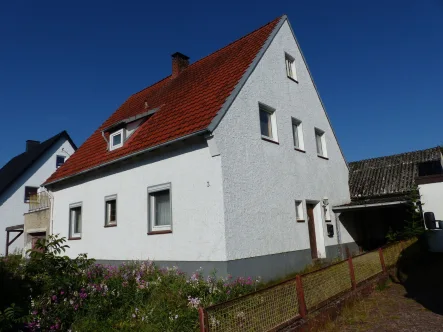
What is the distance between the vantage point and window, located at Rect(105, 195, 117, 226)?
11913mm

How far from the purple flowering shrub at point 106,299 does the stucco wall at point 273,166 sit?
1.80 meters

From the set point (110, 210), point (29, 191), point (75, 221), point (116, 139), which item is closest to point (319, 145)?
point (116, 139)

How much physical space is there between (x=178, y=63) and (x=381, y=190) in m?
11.4

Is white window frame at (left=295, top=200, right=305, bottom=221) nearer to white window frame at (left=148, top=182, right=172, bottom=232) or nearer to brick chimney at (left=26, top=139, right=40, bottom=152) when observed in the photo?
white window frame at (left=148, top=182, right=172, bottom=232)

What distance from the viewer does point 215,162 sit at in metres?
8.73

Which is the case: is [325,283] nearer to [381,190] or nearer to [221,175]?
[221,175]

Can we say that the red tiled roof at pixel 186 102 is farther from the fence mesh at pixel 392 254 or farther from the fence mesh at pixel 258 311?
the fence mesh at pixel 392 254

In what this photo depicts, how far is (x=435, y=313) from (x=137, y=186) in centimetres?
853

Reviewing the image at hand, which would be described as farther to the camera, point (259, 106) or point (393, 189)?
point (393, 189)

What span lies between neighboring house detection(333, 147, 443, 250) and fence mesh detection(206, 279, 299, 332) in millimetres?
8977

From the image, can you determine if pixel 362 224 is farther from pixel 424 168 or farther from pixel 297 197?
pixel 297 197

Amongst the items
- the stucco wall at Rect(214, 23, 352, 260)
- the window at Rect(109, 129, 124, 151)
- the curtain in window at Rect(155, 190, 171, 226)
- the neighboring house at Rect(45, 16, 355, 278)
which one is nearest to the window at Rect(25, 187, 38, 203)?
the neighboring house at Rect(45, 16, 355, 278)

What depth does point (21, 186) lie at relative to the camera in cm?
2423

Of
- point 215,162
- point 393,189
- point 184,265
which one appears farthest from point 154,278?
point 393,189
